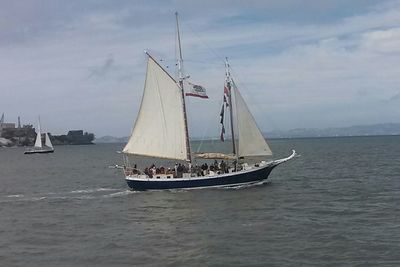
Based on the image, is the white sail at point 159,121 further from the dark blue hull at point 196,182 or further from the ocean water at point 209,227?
the ocean water at point 209,227

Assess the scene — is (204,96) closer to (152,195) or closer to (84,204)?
(152,195)

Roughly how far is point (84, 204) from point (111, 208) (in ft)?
15.4

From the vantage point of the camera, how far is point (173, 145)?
207 ft

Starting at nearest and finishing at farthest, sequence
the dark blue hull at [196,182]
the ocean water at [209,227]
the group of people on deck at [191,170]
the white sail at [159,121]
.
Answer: the ocean water at [209,227] → the dark blue hull at [196,182] → the group of people on deck at [191,170] → the white sail at [159,121]

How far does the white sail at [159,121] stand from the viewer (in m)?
61.8

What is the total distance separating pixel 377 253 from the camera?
29891mm

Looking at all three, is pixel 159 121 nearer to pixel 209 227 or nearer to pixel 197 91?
pixel 197 91

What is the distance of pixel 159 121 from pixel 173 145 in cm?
309

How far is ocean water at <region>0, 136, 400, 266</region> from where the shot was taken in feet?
98.6

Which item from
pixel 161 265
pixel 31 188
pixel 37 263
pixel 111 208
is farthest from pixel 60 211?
pixel 31 188

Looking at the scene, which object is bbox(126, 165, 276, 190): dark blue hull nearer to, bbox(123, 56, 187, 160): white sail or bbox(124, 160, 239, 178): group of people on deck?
bbox(124, 160, 239, 178): group of people on deck

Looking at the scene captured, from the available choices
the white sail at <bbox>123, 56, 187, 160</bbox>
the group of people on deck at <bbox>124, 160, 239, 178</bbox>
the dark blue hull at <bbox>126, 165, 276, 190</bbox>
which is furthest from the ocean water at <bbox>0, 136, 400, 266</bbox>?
the white sail at <bbox>123, 56, 187, 160</bbox>

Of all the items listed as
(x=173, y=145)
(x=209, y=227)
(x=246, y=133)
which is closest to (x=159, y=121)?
(x=173, y=145)

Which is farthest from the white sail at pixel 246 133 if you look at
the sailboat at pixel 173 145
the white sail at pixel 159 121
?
the white sail at pixel 159 121
